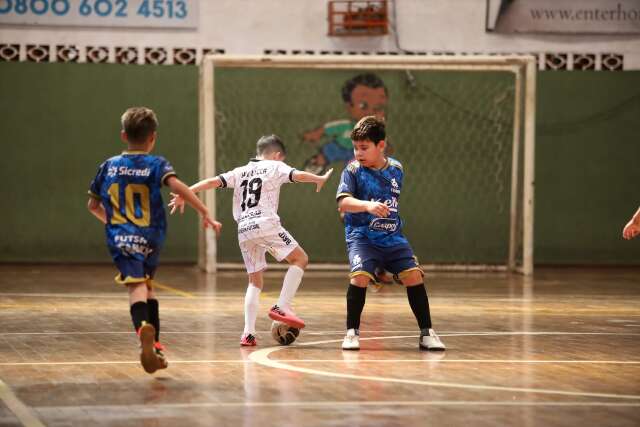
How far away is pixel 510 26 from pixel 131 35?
5.70 metres

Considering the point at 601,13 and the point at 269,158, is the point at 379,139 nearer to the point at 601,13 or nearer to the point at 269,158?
the point at 269,158

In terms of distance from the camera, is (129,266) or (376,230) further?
(376,230)

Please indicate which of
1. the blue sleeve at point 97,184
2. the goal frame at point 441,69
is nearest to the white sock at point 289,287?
the blue sleeve at point 97,184

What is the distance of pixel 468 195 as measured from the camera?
1777cm

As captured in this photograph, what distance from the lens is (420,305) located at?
27.9 feet

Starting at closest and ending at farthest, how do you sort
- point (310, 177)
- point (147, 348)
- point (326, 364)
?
point (147, 348)
point (326, 364)
point (310, 177)

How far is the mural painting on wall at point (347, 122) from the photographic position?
17703 mm

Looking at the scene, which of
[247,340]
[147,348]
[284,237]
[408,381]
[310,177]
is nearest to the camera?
[147,348]

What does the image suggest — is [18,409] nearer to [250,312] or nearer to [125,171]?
[125,171]

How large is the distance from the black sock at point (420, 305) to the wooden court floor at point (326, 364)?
25 centimetres

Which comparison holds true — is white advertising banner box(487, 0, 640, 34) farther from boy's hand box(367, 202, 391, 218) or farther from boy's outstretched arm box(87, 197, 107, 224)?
boy's outstretched arm box(87, 197, 107, 224)

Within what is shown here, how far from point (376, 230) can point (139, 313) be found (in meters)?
2.15

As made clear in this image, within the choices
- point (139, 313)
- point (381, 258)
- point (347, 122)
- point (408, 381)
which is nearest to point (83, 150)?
point (347, 122)

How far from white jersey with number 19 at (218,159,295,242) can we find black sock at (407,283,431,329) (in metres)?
1.15
